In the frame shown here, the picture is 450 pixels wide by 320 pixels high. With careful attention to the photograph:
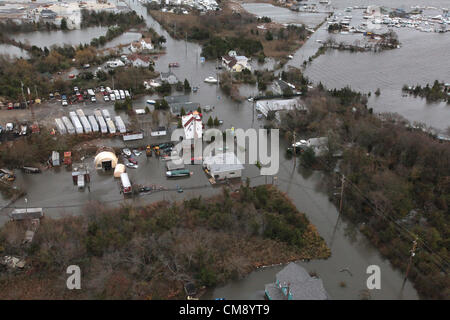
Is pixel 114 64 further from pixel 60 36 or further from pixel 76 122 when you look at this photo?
pixel 60 36

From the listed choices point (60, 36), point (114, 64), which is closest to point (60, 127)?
point (114, 64)

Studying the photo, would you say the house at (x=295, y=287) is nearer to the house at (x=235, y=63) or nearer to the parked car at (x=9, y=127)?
the parked car at (x=9, y=127)

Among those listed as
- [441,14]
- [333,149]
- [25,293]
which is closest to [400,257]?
[333,149]

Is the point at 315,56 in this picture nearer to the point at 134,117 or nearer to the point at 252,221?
the point at 134,117

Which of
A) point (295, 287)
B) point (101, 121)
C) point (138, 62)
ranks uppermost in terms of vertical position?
point (138, 62)

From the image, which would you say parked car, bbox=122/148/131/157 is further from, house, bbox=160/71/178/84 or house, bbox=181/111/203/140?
house, bbox=160/71/178/84

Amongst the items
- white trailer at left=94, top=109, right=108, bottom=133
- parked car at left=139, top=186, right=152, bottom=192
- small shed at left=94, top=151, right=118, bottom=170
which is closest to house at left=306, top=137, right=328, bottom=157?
parked car at left=139, top=186, right=152, bottom=192
